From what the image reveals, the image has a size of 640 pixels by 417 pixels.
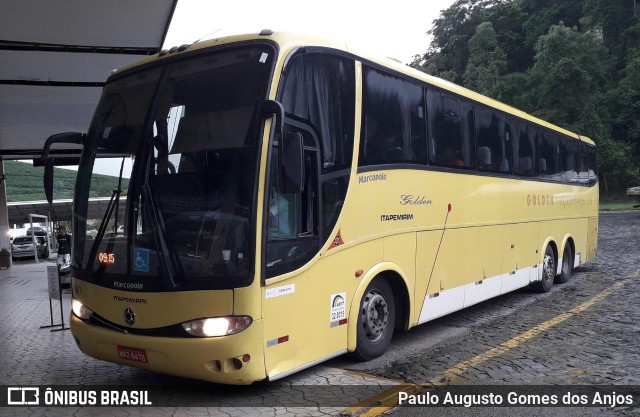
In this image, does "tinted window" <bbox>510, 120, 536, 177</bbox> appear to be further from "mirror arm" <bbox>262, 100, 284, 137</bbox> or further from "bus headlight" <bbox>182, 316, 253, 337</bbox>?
"bus headlight" <bbox>182, 316, 253, 337</bbox>

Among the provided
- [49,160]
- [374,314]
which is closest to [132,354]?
[49,160]

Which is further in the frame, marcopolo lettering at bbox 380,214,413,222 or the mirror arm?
marcopolo lettering at bbox 380,214,413,222

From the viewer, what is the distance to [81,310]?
212 inches

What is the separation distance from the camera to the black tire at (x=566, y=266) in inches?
484

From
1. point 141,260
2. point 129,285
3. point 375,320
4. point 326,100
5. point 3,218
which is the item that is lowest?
point 375,320

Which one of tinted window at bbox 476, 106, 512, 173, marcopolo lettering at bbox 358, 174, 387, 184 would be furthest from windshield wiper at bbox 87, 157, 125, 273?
tinted window at bbox 476, 106, 512, 173

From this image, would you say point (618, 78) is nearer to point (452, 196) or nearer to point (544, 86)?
point (544, 86)

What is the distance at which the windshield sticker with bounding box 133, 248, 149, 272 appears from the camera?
15.6ft

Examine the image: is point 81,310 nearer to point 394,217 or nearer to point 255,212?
point 255,212

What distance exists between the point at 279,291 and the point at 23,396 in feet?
9.00

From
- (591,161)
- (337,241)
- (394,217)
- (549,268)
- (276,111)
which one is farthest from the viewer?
(591,161)

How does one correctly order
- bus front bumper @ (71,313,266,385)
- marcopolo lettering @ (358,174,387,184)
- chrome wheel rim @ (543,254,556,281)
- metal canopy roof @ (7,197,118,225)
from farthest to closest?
metal canopy roof @ (7,197,118,225), chrome wheel rim @ (543,254,556,281), marcopolo lettering @ (358,174,387,184), bus front bumper @ (71,313,266,385)

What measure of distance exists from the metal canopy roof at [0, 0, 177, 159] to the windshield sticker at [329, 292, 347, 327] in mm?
7039

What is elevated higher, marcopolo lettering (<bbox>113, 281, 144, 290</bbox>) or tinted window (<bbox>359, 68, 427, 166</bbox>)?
tinted window (<bbox>359, 68, 427, 166</bbox>)
